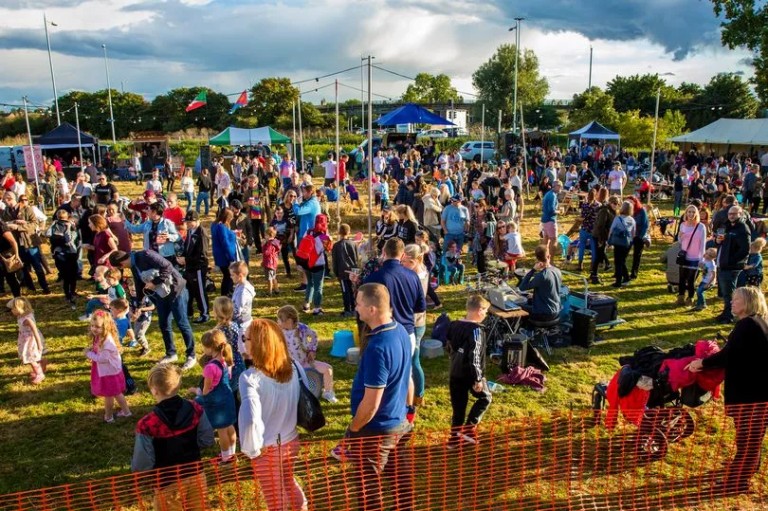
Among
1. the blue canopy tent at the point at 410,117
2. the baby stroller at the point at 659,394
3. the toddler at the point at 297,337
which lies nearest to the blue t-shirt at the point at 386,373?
the toddler at the point at 297,337

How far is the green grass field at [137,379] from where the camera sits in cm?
502

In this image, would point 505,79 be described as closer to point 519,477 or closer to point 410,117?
point 410,117

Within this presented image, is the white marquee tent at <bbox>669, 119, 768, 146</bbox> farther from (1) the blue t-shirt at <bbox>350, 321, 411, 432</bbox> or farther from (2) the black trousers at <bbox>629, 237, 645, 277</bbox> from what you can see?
(1) the blue t-shirt at <bbox>350, 321, 411, 432</bbox>

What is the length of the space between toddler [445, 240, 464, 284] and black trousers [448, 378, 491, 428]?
17.3ft

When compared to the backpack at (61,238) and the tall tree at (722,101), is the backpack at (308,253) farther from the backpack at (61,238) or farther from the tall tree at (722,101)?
the tall tree at (722,101)

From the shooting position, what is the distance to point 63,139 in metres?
25.8

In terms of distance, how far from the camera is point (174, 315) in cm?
641

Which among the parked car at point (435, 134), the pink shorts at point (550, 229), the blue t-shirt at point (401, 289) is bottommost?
the pink shorts at point (550, 229)

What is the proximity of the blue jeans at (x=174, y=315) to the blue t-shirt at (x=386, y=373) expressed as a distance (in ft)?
11.6

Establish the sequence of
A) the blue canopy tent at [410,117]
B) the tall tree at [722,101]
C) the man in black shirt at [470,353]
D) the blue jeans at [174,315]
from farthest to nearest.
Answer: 1. the tall tree at [722,101]
2. the blue canopy tent at [410,117]
3. the blue jeans at [174,315]
4. the man in black shirt at [470,353]

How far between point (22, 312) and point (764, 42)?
22754 mm

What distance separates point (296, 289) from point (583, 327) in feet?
16.1

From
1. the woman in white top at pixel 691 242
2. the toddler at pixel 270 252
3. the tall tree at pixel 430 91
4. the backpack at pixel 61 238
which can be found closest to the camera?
the woman in white top at pixel 691 242

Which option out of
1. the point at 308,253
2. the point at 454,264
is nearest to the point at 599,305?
the point at 454,264
